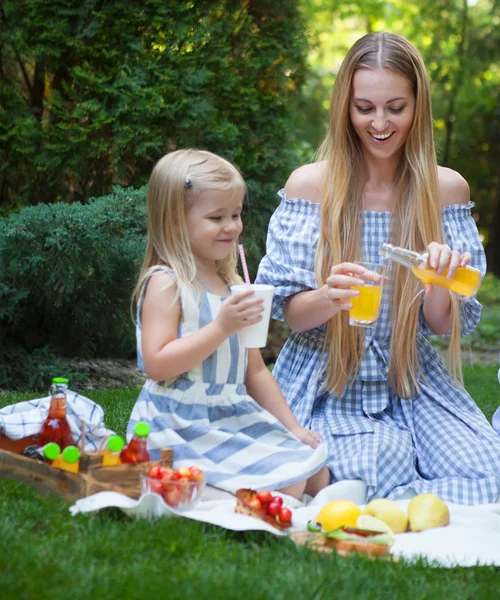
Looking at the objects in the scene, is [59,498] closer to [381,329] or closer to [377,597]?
[377,597]

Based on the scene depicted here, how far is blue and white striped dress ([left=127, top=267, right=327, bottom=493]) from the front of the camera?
10.0 feet

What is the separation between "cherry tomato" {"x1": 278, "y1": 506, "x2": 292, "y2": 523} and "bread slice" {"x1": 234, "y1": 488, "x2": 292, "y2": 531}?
0.01 m

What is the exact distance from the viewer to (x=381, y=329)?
12.2ft

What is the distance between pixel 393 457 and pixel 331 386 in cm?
42

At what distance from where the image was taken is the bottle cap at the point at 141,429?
286cm

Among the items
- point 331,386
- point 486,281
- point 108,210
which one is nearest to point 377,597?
point 331,386

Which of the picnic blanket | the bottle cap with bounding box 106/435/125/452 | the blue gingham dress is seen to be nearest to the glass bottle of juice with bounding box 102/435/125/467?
the bottle cap with bounding box 106/435/125/452

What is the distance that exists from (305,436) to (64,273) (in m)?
2.15

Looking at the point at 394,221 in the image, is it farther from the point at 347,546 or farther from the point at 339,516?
the point at 347,546

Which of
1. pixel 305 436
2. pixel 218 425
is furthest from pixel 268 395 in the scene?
pixel 218 425

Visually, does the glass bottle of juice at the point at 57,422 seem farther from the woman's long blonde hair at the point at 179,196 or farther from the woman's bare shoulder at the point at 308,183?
the woman's bare shoulder at the point at 308,183

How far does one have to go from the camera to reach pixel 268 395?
338 cm

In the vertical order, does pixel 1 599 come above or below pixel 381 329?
below

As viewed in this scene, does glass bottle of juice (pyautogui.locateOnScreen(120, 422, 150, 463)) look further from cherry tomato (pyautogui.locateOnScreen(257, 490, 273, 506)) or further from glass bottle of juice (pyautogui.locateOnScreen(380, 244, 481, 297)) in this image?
glass bottle of juice (pyautogui.locateOnScreen(380, 244, 481, 297))
